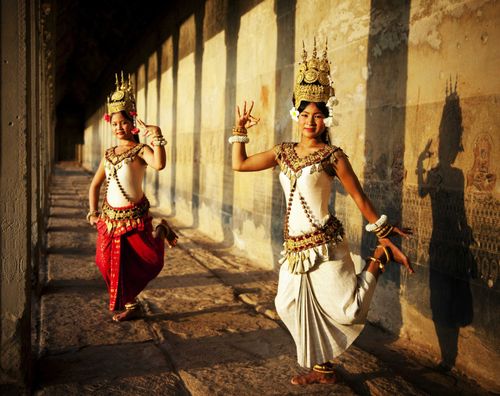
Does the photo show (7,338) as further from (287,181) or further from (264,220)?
(264,220)

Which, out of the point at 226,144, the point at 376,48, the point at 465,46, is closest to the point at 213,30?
the point at 226,144

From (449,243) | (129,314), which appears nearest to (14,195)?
(129,314)

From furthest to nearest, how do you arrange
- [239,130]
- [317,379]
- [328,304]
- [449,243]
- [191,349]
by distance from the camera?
1. [191,349]
2. [449,243]
3. [239,130]
4. [317,379]
5. [328,304]

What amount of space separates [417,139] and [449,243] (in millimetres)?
819

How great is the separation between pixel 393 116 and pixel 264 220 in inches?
115

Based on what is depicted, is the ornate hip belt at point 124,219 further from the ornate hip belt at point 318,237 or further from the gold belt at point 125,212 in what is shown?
the ornate hip belt at point 318,237

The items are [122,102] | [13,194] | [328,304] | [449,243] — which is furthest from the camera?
[122,102]

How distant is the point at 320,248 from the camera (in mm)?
2920

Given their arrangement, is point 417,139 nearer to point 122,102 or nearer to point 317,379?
point 317,379

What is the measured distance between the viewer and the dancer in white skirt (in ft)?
9.48

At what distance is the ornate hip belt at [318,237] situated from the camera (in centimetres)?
294

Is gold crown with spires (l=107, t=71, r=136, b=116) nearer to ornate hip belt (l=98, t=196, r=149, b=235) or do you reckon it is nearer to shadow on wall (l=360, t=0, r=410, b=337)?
ornate hip belt (l=98, t=196, r=149, b=235)

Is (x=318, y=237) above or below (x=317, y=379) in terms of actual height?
above

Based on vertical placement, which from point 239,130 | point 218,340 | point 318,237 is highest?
point 239,130
